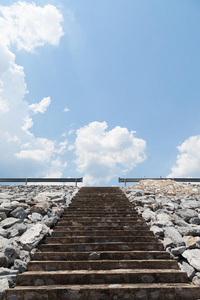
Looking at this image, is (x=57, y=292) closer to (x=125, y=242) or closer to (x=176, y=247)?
(x=125, y=242)

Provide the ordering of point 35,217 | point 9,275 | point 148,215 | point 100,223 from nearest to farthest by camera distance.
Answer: point 9,275
point 35,217
point 100,223
point 148,215

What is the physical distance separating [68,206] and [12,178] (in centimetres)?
906

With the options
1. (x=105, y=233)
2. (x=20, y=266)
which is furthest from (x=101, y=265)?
(x=20, y=266)

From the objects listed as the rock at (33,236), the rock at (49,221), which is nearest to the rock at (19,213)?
the rock at (49,221)

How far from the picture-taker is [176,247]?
12.9ft

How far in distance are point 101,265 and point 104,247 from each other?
1.93 feet

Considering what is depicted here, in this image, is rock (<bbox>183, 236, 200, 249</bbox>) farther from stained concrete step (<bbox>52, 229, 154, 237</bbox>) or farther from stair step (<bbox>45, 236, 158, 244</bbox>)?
stained concrete step (<bbox>52, 229, 154, 237</bbox>)

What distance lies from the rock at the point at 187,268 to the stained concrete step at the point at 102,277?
0.26 ft

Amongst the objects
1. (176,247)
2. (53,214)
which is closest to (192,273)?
(176,247)

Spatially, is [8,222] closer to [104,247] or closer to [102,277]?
[104,247]

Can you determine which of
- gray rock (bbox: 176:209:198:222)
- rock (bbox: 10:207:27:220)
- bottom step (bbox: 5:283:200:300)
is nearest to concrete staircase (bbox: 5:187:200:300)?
bottom step (bbox: 5:283:200:300)

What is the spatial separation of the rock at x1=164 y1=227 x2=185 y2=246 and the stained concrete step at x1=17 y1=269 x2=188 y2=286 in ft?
2.36

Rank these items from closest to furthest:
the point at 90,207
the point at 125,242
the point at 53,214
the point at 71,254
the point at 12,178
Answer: the point at 71,254
the point at 125,242
the point at 53,214
the point at 90,207
the point at 12,178

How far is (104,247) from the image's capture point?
410 centimetres
